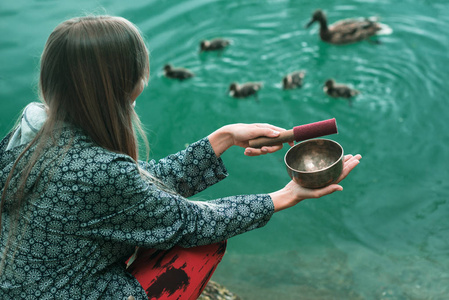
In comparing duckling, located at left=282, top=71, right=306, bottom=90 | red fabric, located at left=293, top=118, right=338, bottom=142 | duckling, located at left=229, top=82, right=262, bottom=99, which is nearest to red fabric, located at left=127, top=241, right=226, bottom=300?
red fabric, located at left=293, top=118, right=338, bottom=142

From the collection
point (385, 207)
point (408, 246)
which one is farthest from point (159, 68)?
point (408, 246)

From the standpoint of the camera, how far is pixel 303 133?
2.57m

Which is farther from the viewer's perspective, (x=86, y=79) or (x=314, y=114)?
(x=314, y=114)

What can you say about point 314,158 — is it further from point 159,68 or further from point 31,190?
point 159,68

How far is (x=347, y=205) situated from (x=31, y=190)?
2.98m

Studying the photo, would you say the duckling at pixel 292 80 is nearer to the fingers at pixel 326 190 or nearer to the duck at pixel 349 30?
the duck at pixel 349 30

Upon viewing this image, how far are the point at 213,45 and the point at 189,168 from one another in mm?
3877

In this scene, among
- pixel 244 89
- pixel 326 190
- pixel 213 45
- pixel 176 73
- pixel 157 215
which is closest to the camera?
pixel 157 215

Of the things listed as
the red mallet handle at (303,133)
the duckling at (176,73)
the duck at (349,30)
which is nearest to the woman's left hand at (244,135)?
the red mallet handle at (303,133)

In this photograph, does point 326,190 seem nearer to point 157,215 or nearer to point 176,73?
point 157,215

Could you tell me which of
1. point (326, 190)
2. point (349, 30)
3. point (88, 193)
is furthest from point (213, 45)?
point (88, 193)

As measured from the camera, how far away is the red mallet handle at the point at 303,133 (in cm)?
252

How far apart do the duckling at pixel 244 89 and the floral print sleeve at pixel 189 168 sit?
2942 mm

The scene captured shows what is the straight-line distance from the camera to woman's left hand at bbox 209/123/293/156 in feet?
8.98
